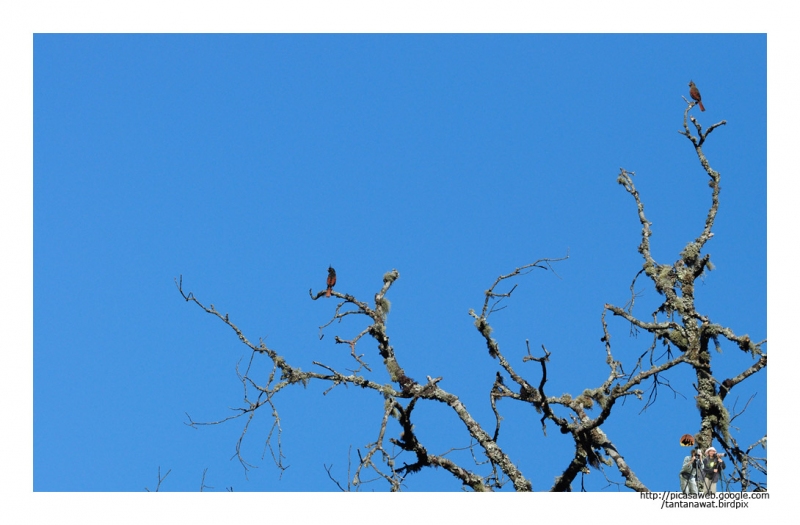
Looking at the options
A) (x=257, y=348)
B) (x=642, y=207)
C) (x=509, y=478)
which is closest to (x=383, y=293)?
(x=257, y=348)

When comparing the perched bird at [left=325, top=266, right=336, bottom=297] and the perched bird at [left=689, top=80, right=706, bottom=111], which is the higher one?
the perched bird at [left=689, top=80, right=706, bottom=111]

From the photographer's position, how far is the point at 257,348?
8555 mm

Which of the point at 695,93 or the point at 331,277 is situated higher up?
the point at 695,93

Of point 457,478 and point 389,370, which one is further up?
point 389,370

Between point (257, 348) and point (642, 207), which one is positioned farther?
point (642, 207)

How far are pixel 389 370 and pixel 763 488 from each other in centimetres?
322

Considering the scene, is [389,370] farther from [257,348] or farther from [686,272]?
[686,272]

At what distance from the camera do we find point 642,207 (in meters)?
9.55

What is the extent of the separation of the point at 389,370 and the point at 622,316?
2.18 meters

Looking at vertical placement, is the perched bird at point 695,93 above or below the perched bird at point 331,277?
above
